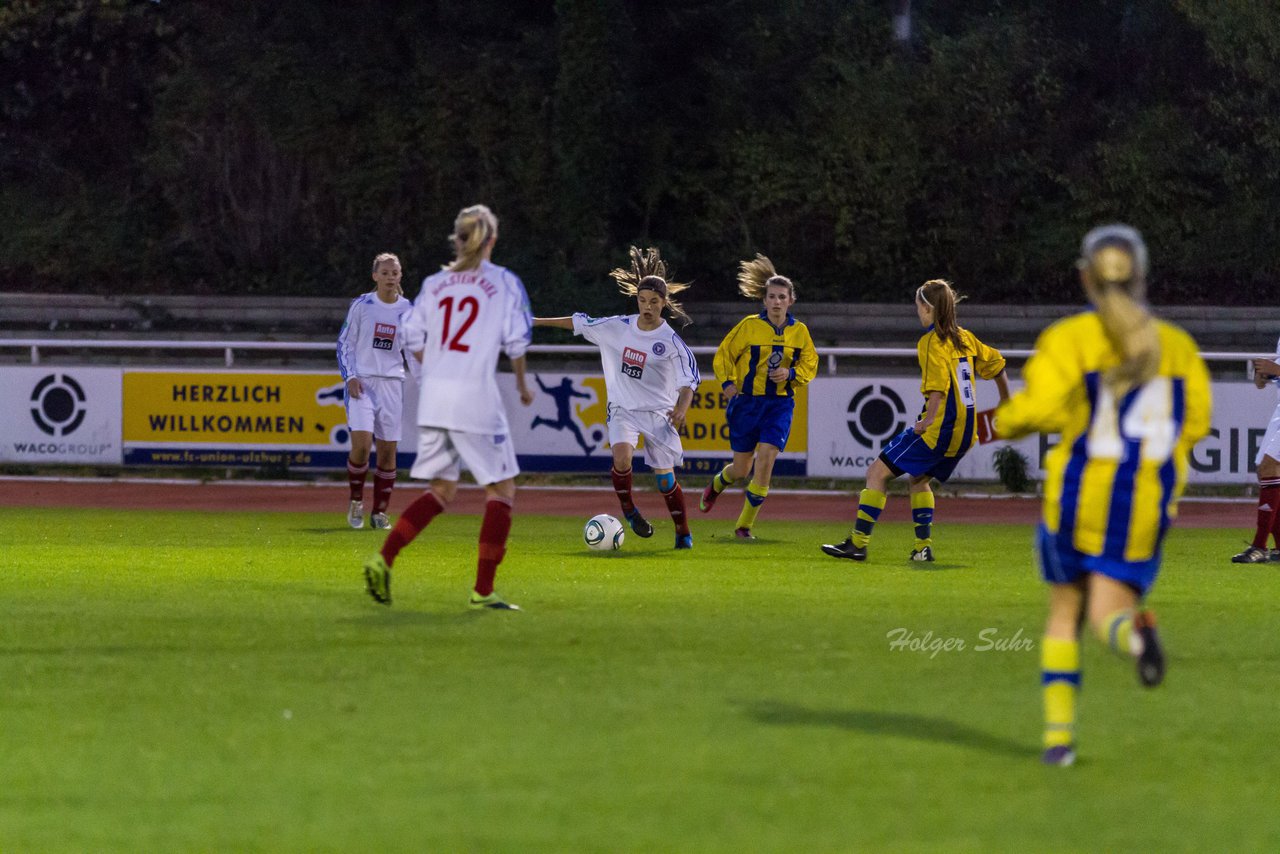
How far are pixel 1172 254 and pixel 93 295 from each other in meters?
20.0

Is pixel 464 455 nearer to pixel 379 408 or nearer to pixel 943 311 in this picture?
pixel 943 311

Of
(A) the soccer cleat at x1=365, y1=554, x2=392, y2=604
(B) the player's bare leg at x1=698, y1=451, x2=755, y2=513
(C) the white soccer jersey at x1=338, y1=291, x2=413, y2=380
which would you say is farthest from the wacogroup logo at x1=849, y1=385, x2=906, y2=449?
(A) the soccer cleat at x1=365, y1=554, x2=392, y2=604

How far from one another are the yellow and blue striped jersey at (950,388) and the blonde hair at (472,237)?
13.7 feet

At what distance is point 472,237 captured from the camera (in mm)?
8984

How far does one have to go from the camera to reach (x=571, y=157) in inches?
1258

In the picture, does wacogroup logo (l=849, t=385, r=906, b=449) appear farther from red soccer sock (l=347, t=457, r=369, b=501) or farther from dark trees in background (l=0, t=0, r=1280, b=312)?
dark trees in background (l=0, t=0, r=1280, b=312)

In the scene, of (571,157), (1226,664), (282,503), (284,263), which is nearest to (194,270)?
(284,263)

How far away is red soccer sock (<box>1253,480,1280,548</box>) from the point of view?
12.9 meters

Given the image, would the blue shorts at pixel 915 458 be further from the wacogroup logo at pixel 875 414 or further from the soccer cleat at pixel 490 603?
the wacogroup logo at pixel 875 414

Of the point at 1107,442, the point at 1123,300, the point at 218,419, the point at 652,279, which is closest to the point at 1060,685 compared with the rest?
the point at 1107,442

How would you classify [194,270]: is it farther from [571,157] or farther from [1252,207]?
[1252,207]

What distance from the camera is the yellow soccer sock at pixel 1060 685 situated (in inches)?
222
